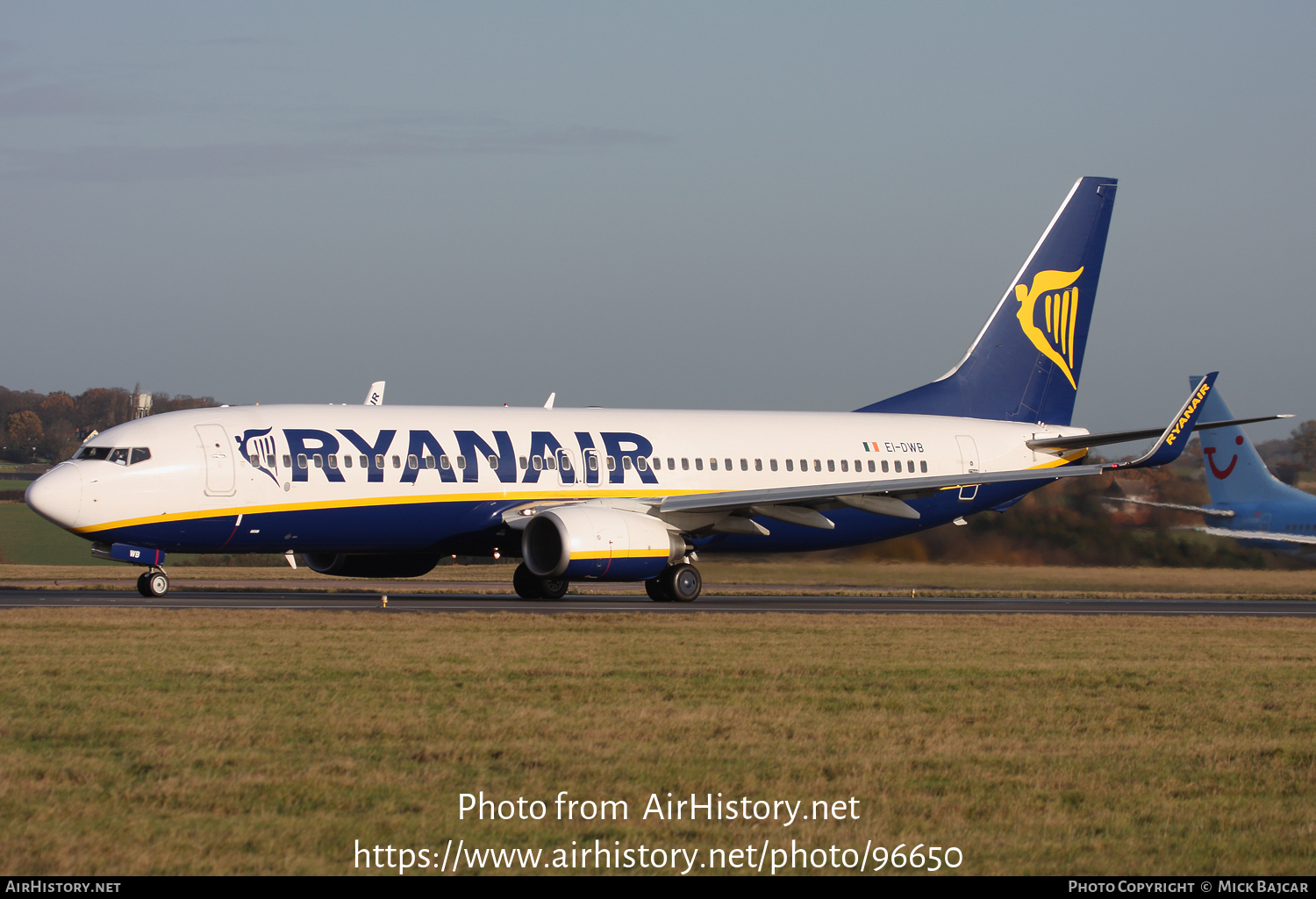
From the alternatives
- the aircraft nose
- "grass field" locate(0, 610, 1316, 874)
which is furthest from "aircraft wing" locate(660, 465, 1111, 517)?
the aircraft nose

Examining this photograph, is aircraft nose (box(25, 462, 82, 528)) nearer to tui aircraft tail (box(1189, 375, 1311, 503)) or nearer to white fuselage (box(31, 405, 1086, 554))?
white fuselage (box(31, 405, 1086, 554))

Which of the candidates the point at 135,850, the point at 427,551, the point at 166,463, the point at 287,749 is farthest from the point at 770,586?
the point at 135,850

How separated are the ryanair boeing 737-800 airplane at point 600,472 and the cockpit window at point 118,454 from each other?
0.03 m

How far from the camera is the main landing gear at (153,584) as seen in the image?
26.6m

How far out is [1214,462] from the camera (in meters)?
40.9

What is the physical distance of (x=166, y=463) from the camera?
2539 centimetres

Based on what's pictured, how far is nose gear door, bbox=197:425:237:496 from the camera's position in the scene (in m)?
25.6

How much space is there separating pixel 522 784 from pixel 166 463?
59.8 feet

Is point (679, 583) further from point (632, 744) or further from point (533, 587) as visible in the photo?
point (632, 744)

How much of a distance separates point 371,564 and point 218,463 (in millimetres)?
5175

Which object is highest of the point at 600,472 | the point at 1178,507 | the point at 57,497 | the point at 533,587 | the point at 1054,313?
the point at 1054,313

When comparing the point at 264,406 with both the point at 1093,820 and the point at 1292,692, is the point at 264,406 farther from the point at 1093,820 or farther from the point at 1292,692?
the point at 1093,820

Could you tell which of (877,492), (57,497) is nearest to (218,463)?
(57,497)

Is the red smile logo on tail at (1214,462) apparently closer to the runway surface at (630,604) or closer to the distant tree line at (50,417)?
the runway surface at (630,604)
